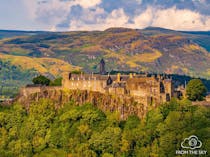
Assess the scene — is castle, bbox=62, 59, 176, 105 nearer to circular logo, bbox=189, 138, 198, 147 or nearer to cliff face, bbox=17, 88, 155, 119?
cliff face, bbox=17, 88, 155, 119

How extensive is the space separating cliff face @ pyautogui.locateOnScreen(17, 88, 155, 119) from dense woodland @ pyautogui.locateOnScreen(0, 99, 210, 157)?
3.18 feet

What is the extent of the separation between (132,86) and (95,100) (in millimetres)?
7077

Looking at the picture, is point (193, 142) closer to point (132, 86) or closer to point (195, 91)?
point (195, 91)

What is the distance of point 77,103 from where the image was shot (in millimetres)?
94938

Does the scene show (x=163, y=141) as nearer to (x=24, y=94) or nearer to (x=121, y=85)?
(x=121, y=85)

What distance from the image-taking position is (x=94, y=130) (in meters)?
90.2

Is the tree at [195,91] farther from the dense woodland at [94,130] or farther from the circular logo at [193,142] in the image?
the circular logo at [193,142]

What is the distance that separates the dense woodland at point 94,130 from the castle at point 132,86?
301 cm

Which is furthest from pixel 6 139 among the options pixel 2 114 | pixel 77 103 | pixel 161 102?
pixel 161 102

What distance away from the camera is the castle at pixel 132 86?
8906cm

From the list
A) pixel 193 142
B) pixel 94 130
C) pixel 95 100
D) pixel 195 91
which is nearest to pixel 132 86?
pixel 95 100

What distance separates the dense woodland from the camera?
82938 millimetres

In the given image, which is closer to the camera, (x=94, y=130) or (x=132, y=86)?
(x=94, y=130)

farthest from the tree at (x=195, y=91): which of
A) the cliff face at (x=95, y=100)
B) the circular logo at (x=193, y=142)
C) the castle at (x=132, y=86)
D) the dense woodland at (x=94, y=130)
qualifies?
the circular logo at (x=193, y=142)
